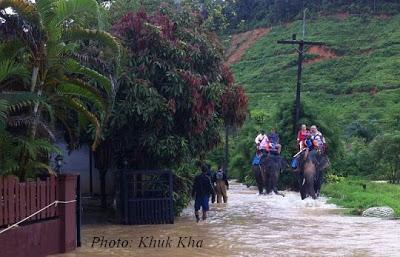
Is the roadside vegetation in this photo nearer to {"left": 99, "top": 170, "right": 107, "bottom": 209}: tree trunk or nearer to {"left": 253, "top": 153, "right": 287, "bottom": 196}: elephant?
{"left": 99, "top": 170, "right": 107, "bottom": 209}: tree trunk

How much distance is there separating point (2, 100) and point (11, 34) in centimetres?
135

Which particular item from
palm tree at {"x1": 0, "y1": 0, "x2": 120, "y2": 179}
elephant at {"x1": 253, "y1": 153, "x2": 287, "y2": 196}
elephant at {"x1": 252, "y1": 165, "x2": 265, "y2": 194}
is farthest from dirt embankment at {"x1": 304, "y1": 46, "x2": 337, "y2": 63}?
palm tree at {"x1": 0, "y1": 0, "x2": 120, "y2": 179}

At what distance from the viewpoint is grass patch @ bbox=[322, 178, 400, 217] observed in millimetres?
19750

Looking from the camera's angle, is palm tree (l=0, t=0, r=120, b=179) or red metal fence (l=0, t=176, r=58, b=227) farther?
palm tree (l=0, t=0, r=120, b=179)

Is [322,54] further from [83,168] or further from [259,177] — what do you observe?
[83,168]

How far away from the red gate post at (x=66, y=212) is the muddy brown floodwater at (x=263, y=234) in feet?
0.81

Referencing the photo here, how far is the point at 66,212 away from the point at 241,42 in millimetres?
72781

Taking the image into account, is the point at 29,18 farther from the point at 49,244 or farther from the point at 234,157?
the point at 234,157

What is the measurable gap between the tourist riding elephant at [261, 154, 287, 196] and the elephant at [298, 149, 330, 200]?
7.32 feet

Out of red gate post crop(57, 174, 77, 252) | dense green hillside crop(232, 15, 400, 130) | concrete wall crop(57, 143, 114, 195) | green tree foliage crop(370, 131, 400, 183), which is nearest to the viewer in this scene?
red gate post crop(57, 174, 77, 252)

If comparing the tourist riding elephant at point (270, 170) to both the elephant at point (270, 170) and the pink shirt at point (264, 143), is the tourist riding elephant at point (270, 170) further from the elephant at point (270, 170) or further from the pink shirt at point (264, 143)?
the pink shirt at point (264, 143)

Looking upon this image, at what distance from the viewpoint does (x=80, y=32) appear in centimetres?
1205

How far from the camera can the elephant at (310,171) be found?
22.9m

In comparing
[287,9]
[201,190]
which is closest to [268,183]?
[201,190]
